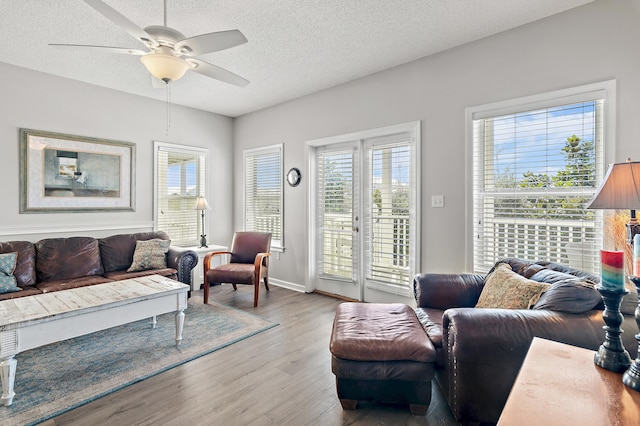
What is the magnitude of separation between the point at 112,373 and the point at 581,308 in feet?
10.1

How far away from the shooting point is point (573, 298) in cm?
166

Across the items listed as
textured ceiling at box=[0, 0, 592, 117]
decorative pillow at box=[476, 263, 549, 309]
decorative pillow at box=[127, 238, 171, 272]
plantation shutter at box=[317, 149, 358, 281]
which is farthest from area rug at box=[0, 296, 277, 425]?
textured ceiling at box=[0, 0, 592, 117]

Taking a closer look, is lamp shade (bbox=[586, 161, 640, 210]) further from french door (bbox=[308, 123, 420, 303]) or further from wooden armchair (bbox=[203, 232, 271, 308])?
wooden armchair (bbox=[203, 232, 271, 308])

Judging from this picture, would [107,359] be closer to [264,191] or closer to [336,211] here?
[336,211]

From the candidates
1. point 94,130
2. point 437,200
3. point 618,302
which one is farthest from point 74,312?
point 437,200

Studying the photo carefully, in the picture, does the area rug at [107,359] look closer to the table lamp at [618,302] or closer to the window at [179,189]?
the window at [179,189]

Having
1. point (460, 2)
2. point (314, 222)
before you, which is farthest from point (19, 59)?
point (460, 2)

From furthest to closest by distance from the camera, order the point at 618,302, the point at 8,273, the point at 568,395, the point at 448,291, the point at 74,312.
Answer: the point at 8,273 < the point at 448,291 < the point at 74,312 < the point at 618,302 < the point at 568,395

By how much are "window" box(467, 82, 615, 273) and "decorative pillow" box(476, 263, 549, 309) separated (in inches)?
23.6

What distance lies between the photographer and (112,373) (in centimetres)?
237

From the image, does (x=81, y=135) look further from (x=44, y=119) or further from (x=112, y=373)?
(x=112, y=373)

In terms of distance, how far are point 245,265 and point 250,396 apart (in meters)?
2.27

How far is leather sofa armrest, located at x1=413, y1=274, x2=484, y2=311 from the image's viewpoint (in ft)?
8.23

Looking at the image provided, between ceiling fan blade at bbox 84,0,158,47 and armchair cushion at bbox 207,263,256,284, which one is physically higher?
ceiling fan blade at bbox 84,0,158,47
